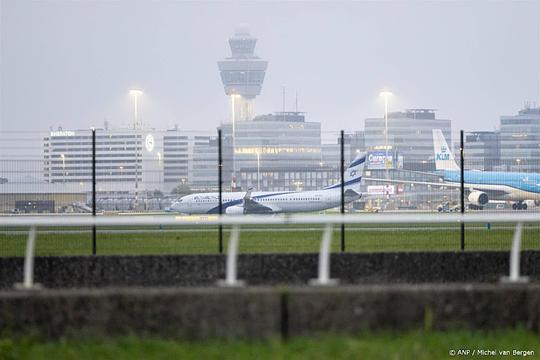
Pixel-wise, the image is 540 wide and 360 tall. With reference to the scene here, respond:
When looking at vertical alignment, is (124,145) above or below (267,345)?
above

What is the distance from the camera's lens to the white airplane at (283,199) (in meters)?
56.2

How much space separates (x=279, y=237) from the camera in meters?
24.7

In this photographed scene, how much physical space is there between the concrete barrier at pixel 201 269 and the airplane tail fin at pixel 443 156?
63.8ft

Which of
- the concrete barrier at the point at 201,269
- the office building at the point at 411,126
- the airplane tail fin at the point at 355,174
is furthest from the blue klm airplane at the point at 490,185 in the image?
the office building at the point at 411,126

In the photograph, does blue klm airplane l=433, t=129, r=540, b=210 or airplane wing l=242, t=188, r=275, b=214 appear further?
airplane wing l=242, t=188, r=275, b=214

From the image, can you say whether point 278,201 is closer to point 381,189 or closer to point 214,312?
point 381,189

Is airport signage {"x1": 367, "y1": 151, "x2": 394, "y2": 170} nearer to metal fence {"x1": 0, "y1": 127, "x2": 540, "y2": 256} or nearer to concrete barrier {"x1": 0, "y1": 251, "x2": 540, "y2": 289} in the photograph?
metal fence {"x1": 0, "y1": 127, "x2": 540, "y2": 256}

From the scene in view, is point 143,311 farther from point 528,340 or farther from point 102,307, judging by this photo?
point 528,340

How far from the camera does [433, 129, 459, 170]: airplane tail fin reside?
129 feet

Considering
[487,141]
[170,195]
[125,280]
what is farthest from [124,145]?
[487,141]

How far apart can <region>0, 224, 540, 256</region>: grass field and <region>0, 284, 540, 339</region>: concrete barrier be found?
910 cm

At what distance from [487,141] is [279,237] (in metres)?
50.1

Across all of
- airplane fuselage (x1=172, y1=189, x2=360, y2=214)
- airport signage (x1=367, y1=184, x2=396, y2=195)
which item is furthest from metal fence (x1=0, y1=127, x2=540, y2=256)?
airplane fuselage (x1=172, y1=189, x2=360, y2=214)

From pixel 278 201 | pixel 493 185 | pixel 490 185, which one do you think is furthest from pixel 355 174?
pixel 490 185
